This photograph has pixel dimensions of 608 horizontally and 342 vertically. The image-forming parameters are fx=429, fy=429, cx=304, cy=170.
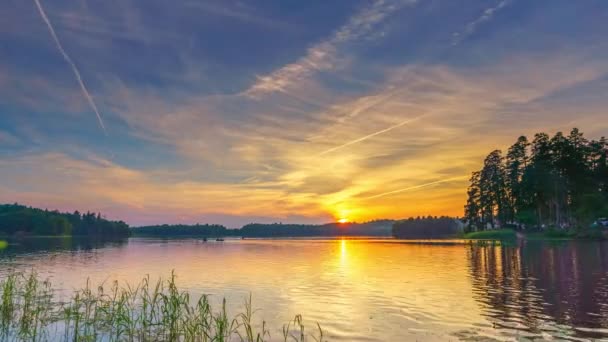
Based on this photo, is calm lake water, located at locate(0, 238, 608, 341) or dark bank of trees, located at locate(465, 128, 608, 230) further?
dark bank of trees, located at locate(465, 128, 608, 230)

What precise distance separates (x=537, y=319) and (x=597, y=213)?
9923 centimetres

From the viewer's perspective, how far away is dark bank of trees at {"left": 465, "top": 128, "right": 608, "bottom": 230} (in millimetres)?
115688

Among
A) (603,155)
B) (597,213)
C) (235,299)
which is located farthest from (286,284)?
(603,155)

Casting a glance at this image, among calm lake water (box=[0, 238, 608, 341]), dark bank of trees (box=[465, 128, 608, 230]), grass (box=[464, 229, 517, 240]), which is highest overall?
dark bank of trees (box=[465, 128, 608, 230])

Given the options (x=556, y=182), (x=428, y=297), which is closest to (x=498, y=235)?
(x=556, y=182)

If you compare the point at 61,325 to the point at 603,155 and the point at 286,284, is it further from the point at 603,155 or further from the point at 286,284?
the point at 603,155

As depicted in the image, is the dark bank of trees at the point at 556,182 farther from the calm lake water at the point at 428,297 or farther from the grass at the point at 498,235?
the calm lake water at the point at 428,297

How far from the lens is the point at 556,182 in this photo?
4619 inches

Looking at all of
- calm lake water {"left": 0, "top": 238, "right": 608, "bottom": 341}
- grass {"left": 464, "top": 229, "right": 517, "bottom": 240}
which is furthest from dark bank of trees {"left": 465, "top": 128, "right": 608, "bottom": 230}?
calm lake water {"left": 0, "top": 238, "right": 608, "bottom": 341}

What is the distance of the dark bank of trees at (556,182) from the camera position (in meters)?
116

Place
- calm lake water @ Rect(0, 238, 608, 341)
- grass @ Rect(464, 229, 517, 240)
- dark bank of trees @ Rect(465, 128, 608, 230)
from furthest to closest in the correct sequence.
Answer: grass @ Rect(464, 229, 517, 240) → dark bank of trees @ Rect(465, 128, 608, 230) → calm lake water @ Rect(0, 238, 608, 341)

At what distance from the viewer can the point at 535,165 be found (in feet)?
408

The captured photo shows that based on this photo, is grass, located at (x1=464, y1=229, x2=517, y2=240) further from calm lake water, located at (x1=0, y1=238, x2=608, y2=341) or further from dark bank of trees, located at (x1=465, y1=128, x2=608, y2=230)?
calm lake water, located at (x1=0, y1=238, x2=608, y2=341)

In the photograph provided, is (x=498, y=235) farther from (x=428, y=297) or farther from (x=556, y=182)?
(x=428, y=297)
